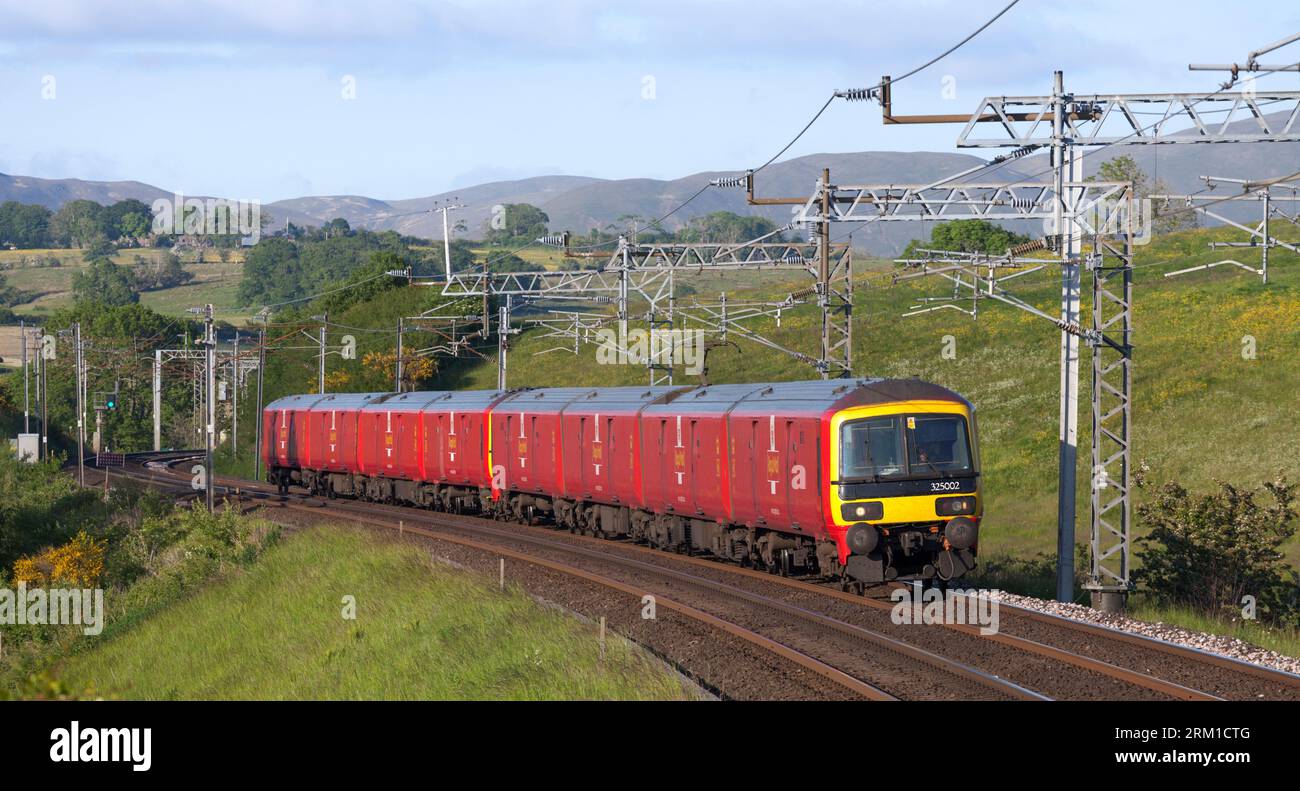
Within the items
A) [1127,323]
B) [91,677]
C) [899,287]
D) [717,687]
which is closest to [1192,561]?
[1127,323]

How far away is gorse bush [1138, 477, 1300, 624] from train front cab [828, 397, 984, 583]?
5770 millimetres

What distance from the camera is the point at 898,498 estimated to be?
20.8 meters

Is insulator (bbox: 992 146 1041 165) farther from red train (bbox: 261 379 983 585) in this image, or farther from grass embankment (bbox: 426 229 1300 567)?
grass embankment (bbox: 426 229 1300 567)

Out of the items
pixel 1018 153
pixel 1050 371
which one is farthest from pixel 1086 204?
pixel 1050 371

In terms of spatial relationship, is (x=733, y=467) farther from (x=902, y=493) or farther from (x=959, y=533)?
(x=959, y=533)

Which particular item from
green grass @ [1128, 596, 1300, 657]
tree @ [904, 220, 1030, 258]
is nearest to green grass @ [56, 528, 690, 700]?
green grass @ [1128, 596, 1300, 657]

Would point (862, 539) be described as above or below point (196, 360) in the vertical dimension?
below

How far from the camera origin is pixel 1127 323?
73.0 feet

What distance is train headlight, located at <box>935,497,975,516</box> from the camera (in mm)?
20953

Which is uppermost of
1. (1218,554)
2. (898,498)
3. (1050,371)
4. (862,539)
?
(1050,371)

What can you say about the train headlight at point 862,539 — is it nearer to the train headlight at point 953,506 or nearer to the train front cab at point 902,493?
the train front cab at point 902,493

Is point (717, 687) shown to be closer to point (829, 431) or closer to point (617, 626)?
point (617, 626)

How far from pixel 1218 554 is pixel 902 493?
726cm

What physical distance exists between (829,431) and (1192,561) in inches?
321
